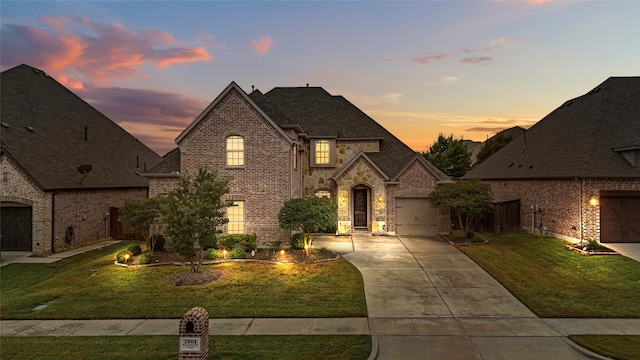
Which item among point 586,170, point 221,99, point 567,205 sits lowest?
point 567,205

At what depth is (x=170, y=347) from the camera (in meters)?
9.20

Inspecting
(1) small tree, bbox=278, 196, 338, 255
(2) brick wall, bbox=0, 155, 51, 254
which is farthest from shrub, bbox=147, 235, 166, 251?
(1) small tree, bbox=278, 196, 338, 255

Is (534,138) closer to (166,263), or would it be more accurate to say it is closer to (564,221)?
(564,221)

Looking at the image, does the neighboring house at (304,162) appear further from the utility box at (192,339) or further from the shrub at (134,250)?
the utility box at (192,339)

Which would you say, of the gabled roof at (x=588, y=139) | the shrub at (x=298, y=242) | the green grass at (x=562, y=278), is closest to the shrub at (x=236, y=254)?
the shrub at (x=298, y=242)

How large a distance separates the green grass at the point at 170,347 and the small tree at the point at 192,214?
5.34 m

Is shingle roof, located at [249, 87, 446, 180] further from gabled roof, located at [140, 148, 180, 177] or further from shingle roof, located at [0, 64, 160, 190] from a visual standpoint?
shingle roof, located at [0, 64, 160, 190]

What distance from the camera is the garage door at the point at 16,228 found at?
20781 millimetres

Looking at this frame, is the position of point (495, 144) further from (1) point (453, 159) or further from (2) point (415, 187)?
(2) point (415, 187)

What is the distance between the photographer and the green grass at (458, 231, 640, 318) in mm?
11898

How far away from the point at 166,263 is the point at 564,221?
21.8 metres

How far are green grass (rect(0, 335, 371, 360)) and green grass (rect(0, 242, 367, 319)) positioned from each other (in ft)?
5.48

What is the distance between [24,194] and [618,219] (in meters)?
32.6

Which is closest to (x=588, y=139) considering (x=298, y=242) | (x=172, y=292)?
(x=298, y=242)
